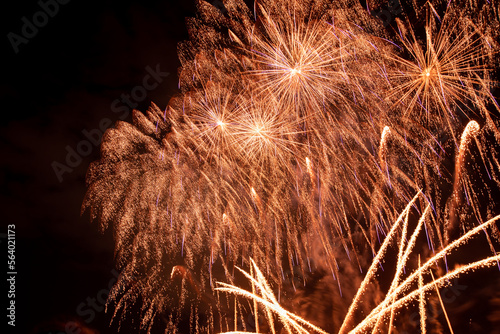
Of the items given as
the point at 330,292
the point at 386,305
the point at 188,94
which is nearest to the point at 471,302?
the point at 386,305

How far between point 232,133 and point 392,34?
14.2 feet

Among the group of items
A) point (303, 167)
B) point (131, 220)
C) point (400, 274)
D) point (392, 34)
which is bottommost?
point (400, 274)

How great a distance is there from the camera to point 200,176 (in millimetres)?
8805

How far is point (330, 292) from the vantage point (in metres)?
10.1

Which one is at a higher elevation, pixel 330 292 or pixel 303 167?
pixel 303 167

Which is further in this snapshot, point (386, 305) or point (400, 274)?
point (386, 305)

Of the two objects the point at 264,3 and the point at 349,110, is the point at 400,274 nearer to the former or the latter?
the point at 349,110

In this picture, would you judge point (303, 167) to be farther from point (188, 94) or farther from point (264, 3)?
point (264, 3)

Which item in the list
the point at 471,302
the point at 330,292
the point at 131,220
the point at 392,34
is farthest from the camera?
the point at 330,292

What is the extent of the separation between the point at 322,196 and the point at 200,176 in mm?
3471

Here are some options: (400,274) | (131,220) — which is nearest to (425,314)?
(400,274)

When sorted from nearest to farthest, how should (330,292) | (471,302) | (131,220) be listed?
(471,302) → (131,220) → (330,292)

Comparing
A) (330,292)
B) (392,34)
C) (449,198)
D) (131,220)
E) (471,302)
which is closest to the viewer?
(392,34)

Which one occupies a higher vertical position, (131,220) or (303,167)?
(303,167)
